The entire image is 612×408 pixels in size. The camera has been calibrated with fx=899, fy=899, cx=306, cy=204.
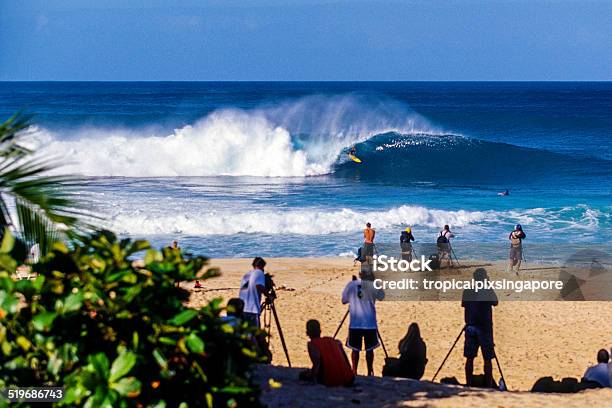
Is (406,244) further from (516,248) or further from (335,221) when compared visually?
(335,221)

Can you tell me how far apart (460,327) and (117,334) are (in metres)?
8.31

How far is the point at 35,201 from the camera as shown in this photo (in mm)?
5039

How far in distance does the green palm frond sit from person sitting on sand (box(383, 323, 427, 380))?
4938 millimetres

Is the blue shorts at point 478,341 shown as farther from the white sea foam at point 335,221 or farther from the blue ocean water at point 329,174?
the white sea foam at point 335,221

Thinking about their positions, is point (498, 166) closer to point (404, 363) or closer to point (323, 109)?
point (323, 109)

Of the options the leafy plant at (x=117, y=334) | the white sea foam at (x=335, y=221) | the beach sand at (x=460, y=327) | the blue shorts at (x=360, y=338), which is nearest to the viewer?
the leafy plant at (x=117, y=334)

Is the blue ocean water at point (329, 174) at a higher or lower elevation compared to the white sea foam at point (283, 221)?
higher

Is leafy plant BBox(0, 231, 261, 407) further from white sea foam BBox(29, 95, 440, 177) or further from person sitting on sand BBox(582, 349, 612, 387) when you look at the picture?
white sea foam BBox(29, 95, 440, 177)

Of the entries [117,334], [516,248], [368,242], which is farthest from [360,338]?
[516,248]

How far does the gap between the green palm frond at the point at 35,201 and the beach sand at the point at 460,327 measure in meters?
3.90

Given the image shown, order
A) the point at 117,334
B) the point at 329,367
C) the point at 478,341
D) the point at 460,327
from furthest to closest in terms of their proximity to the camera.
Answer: the point at 460,327, the point at 478,341, the point at 329,367, the point at 117,334

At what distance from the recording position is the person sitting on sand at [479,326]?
28.9ft

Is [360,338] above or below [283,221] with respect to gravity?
below

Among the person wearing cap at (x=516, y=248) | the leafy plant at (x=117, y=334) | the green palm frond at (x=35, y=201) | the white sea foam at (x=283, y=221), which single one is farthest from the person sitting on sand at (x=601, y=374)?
the white sea foam at (x=283, y=221)
